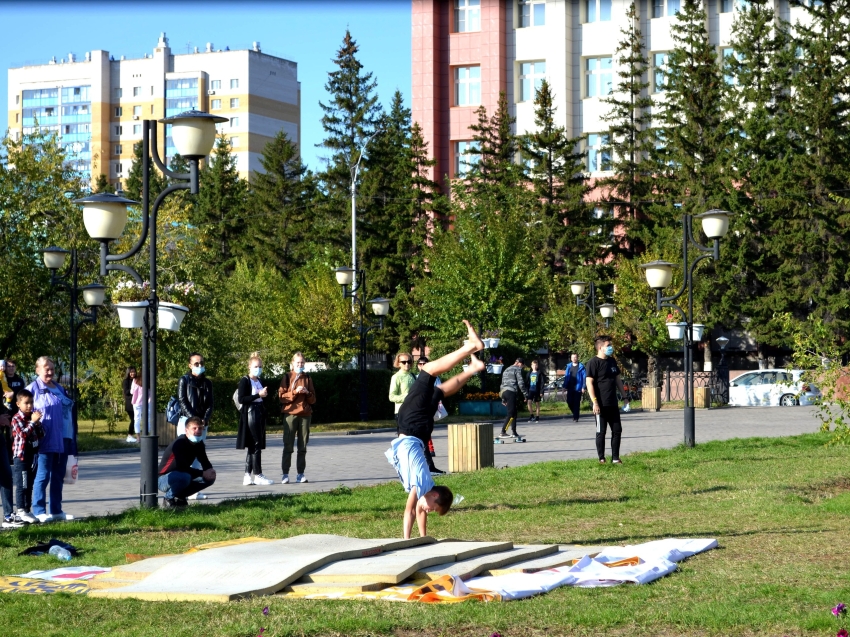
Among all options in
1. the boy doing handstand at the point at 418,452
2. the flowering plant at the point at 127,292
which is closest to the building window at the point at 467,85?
the flowering plant at the point at 127,292

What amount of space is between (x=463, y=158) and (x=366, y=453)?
45.0 metres

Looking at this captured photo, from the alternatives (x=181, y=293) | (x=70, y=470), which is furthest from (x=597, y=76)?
(x=70, y=470)

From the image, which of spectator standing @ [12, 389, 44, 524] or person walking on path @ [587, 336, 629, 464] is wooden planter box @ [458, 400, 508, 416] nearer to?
person walking on path @ [587, 336, 629, 464]

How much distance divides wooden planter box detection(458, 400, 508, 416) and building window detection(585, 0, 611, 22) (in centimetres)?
3325

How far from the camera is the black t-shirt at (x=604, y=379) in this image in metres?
17.6

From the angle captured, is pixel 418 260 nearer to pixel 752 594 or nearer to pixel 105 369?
pixel 105 369

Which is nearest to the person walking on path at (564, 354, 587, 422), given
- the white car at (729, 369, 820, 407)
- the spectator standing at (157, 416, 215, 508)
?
the white car at (729, 369, 820, 407)

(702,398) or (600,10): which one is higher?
(600,10)

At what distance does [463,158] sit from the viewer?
220 feet

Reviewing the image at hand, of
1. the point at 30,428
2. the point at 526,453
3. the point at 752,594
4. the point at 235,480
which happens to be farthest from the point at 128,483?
the point at 752,594

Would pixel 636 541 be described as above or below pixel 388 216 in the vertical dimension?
below

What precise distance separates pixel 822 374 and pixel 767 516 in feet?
9.45

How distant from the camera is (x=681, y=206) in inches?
2319

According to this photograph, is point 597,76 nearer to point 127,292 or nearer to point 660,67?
point 660,67
